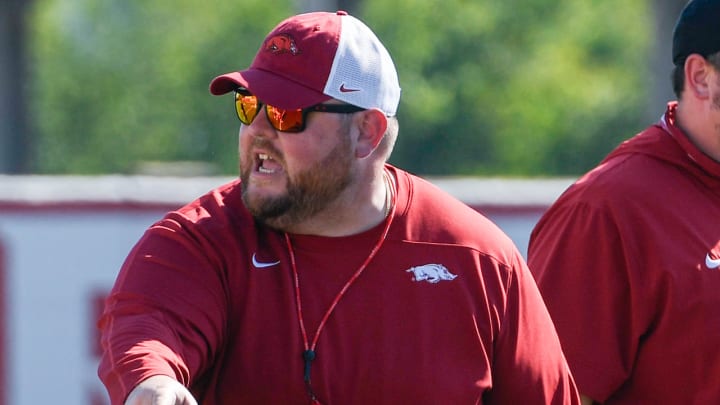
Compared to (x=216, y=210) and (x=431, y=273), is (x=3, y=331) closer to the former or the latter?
(x=216, y=210)

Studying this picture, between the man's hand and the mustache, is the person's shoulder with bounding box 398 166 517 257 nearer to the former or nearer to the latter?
the mustache

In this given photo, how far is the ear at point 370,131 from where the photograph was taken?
10.3 ft

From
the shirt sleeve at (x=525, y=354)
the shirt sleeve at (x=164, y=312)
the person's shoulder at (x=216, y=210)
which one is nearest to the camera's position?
the shirt sleeve at (x=164, y=312)

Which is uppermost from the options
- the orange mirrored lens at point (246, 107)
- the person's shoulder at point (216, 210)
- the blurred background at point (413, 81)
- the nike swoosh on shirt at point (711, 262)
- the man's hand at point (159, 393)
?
the orange mirrored lens at point (246, 107)

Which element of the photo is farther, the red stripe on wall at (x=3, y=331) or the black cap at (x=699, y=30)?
the red stripe on wall at (x=3, y=331)

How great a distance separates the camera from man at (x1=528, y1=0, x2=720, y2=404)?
342 cm

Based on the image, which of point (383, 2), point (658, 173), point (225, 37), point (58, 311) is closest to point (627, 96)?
point (383, 2)

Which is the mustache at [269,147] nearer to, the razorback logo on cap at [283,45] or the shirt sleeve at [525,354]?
the razorback logo on cap at [283,45]

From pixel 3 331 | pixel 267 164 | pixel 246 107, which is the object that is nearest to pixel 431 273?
pixel 267 164

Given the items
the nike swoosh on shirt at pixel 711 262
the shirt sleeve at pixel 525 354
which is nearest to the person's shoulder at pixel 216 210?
the shirt sleeve at pixel 525 354

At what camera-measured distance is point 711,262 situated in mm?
3471

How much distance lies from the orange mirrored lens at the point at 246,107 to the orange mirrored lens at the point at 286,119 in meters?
0.05

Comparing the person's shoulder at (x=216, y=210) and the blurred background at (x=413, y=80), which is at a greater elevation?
the person's shoulder at (x=216, y=210)

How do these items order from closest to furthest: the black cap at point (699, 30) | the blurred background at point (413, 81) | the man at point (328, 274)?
the man at point (328, 274) < the black cap at point (699, 30) < the blurred background at point (413, 81)
